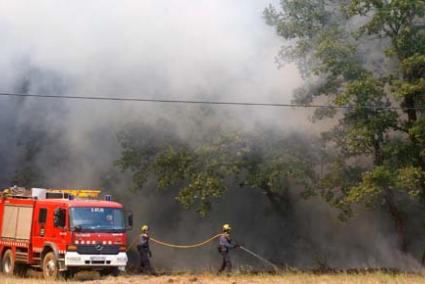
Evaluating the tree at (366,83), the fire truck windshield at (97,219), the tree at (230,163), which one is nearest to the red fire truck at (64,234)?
the fire truck windshield at (97,219)

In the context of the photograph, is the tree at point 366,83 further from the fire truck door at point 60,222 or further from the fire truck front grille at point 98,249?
the fire truck door at point 60,222

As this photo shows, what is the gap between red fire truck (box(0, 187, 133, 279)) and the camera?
15.5 metres

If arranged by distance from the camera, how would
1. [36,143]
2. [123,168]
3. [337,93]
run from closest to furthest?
1. [337,93]
2. [123,168]
3. [36,143]

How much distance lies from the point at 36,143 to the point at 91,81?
583cm

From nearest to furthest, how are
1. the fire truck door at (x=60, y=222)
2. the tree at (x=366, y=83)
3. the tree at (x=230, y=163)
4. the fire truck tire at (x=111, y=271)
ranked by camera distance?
the fire truck door at (x=60, y=222) < the fire truck tire at (x=111, y=271) < the tree at (x=366, y=83) < the tree at (x=230, y=163)

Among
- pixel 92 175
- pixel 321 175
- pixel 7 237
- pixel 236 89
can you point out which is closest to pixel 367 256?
pixel 321 175

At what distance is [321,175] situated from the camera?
20141 mm

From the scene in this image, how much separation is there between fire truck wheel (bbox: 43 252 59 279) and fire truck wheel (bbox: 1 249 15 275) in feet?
5.00

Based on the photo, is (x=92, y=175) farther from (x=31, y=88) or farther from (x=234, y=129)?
(x=234, y=129)

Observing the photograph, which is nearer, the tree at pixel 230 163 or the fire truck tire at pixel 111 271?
the fire truck tire at pixel 111 271

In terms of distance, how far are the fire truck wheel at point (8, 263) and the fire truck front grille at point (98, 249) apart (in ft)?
9.27

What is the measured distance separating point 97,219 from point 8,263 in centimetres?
340

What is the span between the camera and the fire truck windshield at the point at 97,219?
15641 millimetres

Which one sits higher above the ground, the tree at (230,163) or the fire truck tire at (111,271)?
the tree at (230,163)
